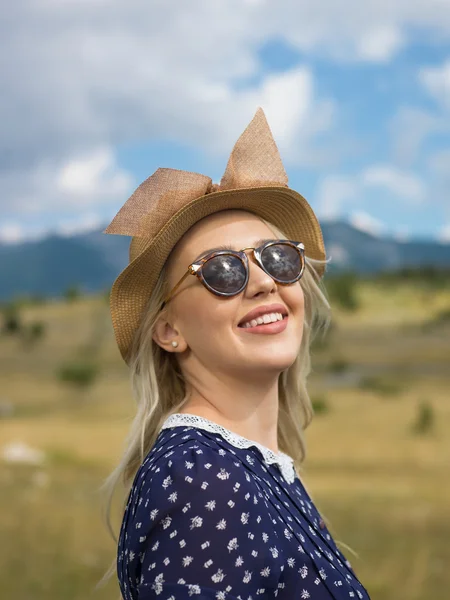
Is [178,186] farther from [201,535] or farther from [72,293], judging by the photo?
[72,293]

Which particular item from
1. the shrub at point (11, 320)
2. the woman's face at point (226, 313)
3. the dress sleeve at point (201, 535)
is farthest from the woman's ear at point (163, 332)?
the shrub at point (11, 320)

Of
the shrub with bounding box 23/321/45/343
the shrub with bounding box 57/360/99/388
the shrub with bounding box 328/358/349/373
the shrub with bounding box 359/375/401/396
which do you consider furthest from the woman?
the shrub with bounding box 23/321/45/343

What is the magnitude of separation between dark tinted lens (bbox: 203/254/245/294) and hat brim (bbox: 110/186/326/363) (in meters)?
0.18

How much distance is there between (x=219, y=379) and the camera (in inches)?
96.2

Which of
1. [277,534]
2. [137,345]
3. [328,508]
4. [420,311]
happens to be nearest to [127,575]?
[277,534]

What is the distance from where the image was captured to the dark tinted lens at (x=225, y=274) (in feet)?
7.66

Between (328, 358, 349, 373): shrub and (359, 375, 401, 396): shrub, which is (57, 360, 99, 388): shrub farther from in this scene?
(359, 375, 401, 396): shrub

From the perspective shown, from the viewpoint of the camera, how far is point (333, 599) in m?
2.19

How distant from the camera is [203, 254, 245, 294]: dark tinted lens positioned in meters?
2.34

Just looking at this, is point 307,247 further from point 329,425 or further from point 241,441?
point 329,425

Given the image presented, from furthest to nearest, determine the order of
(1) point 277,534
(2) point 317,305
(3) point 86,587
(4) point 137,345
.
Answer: (3) point 86,587
(2) point 317,305
(4) point 137,345
(1) point 277,534

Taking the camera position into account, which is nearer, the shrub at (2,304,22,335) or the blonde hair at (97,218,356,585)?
the blonde hair at (97,218,356,585)

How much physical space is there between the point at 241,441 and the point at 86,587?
5556 millimetres

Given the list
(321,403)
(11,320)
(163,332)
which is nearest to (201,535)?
(163,332)
